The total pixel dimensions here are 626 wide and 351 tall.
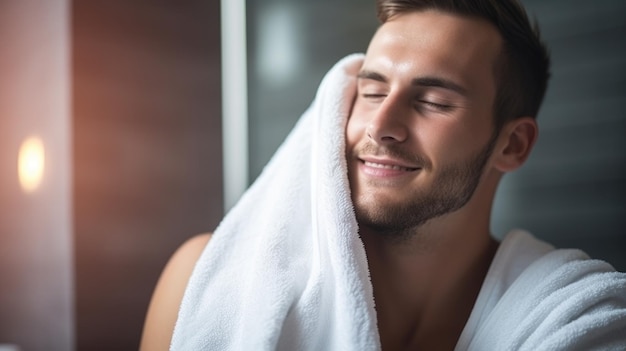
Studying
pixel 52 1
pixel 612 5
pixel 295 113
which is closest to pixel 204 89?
pixel 295 113

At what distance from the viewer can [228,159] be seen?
4.86 feet

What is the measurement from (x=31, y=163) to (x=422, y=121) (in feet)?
2.43

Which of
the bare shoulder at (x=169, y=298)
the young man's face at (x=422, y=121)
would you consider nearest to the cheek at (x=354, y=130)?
the young man's face at (x=422, y=121)

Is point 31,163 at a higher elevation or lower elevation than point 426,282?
higher

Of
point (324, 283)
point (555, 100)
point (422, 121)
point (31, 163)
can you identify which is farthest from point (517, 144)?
point (31, 163)

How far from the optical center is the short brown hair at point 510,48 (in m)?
1.17

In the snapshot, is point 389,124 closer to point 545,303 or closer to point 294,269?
point 294,269

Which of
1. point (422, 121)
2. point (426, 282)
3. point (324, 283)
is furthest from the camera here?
point (426, 282)

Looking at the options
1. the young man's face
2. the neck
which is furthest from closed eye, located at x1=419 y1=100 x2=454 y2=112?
the neck

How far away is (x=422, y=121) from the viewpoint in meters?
1.11

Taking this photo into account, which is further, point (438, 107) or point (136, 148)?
point (136, 148)

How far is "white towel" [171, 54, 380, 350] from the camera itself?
3.15 feet

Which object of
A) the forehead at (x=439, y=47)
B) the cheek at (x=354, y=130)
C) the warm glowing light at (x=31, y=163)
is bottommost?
the warm glowing light at (x=31, y=163)

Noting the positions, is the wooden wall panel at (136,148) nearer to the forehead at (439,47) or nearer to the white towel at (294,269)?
the white towel at (294,269)
